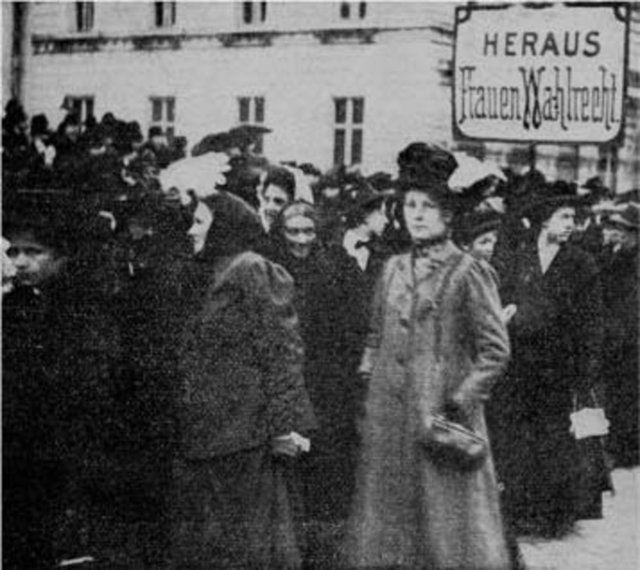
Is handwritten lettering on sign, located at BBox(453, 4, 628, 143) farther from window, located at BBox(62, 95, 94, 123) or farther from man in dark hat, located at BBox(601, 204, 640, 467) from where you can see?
window, located at BBox(62, 95, 94, 123)

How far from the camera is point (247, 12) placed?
11.1ft

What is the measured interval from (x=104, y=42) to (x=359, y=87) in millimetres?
744

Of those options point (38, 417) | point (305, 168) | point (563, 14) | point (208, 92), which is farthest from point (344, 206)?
point (38, 417)

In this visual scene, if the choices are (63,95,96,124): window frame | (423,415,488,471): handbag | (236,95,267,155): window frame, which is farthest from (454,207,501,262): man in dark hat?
(63,95,96,124): window frame

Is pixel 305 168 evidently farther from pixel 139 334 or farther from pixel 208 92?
pixel 139 334

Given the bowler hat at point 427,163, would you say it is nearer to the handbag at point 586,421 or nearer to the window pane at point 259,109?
the window pane at point 259,109

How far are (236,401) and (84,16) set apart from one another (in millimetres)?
1175

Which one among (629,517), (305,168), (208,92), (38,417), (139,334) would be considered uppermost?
(208,92)

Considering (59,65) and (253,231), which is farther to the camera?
(59,65)

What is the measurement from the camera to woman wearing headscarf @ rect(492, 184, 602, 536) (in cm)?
329

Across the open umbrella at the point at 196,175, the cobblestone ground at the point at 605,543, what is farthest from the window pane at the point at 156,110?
the cobblestone ground at the point at 605,543

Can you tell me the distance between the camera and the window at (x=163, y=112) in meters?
3.43

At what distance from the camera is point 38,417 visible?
3490 mm

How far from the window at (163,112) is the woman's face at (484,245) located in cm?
90
